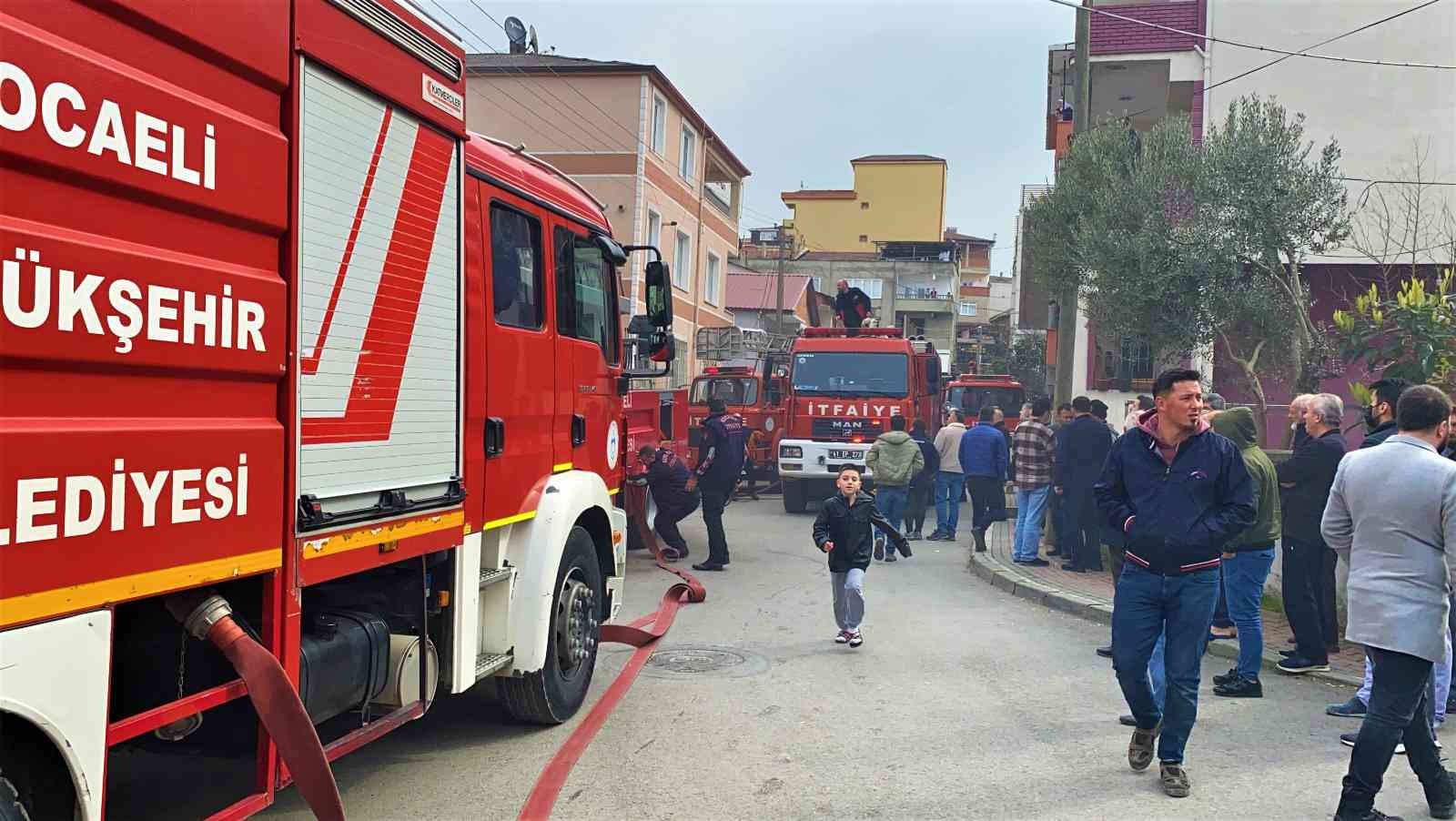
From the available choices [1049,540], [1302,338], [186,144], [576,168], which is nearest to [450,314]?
[186,144]

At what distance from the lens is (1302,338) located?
13922 millimetres

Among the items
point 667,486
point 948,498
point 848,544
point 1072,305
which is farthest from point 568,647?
point 1072,305

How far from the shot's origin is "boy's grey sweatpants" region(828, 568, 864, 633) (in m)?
7.80

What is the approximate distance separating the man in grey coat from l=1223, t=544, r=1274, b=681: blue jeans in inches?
75.1

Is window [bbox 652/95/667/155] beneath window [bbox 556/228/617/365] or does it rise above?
above

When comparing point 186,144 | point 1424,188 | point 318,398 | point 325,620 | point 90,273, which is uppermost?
point 1424,188

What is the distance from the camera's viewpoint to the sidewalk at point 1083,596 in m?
7.13

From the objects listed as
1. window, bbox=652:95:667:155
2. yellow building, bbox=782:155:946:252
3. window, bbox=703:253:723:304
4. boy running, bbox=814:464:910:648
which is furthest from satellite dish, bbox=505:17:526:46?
yellow building, bbox=782:155:946:252

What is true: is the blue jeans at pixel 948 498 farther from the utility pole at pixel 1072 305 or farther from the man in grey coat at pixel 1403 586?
the man in grey coat at pixel 1403 586

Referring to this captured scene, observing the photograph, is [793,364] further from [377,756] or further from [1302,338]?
[377,756]

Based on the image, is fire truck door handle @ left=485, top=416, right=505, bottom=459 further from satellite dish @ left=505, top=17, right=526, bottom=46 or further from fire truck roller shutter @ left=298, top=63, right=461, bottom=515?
satellite dish @ left=505, top=17, right=526, bottom=46

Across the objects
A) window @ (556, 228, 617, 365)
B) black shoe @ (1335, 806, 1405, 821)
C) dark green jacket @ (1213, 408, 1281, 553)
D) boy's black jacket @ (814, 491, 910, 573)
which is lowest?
black shoe @ (1335, 806, 1405, 821)

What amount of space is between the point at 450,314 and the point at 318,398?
3.32 feet

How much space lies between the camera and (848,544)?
7.84 metres
